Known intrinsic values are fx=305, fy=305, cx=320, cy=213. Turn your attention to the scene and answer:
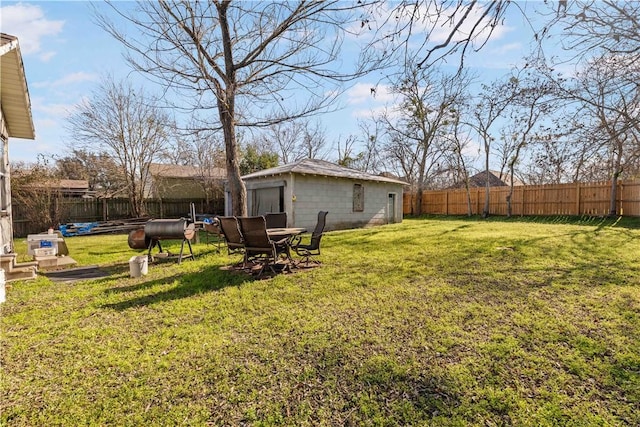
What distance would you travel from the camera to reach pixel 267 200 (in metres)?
13.6

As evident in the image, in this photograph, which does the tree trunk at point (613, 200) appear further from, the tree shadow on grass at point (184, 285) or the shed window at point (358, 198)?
the tree shadow on grass at point (184, 285)

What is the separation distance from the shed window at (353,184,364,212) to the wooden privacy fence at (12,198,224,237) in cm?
1070

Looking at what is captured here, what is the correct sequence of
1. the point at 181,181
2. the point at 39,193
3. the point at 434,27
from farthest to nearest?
the point at 181,181 < the point at 39,193 < the point at 434,27

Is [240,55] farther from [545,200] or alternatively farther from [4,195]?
[545,200]

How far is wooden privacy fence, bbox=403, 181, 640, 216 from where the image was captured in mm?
14844

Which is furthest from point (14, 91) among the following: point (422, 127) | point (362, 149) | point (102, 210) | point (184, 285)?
point (362, 149)

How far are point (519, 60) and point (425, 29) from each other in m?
1.52

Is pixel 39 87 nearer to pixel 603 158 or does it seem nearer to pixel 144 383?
pixel 144 383

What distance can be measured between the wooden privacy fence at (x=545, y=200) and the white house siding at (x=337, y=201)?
7417mm

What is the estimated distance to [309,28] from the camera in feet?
21.4

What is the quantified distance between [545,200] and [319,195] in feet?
45.7

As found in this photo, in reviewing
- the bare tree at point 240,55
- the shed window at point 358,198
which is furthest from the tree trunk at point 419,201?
the bare tree at point 240,55

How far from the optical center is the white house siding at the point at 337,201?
12.2 meters

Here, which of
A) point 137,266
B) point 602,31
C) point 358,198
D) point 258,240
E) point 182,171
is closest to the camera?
point 602,31
